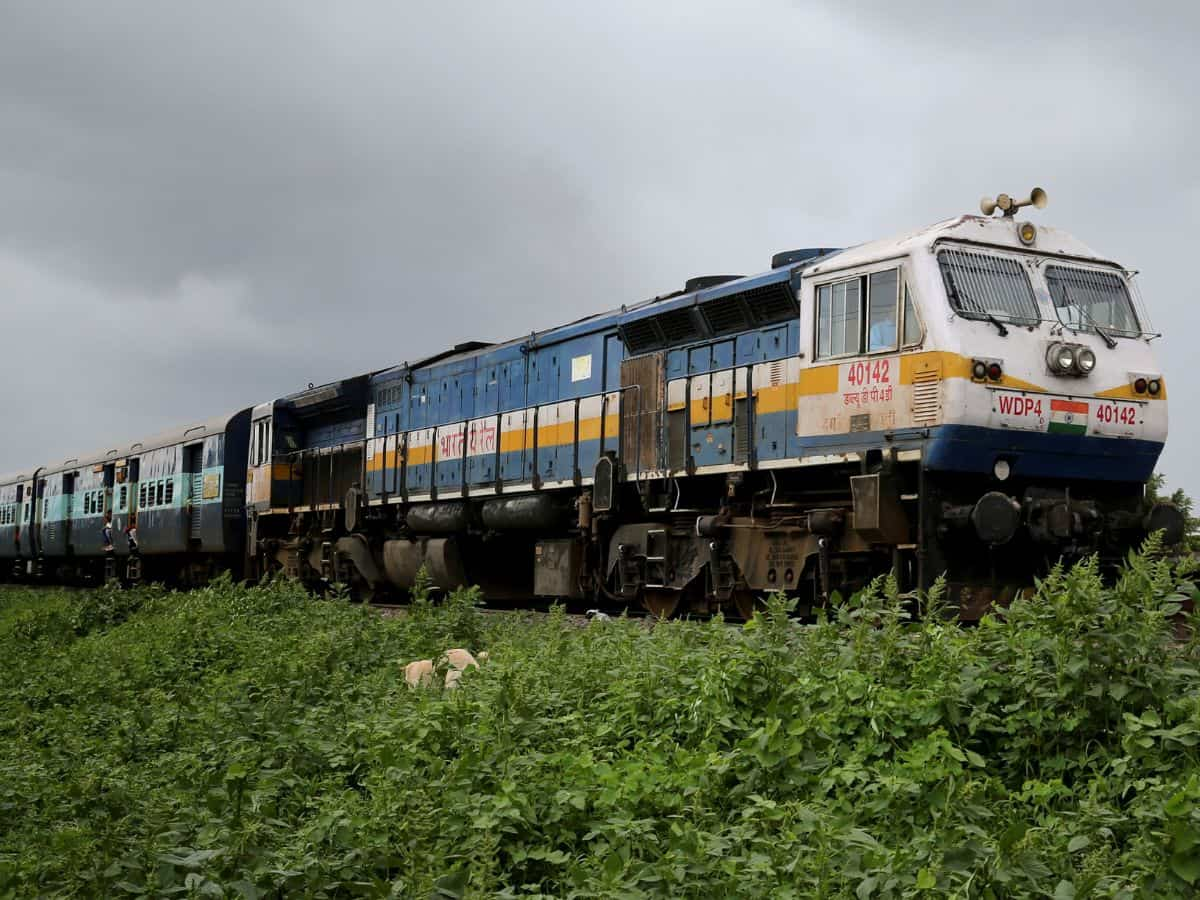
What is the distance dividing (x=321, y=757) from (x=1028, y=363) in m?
6.61

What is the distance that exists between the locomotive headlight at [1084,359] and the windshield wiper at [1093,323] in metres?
0.45

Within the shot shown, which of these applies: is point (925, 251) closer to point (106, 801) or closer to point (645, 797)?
point (645, 797)

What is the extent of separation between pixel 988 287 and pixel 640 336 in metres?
4.83

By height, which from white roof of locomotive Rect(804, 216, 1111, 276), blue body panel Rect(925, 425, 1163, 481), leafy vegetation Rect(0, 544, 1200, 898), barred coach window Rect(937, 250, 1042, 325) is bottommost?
leafy vegetation Rect(0, 544, 1200, 898)

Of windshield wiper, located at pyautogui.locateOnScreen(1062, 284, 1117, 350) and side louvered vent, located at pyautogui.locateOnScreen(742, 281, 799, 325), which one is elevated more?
side louvered vent, located at pyautogui.locateOnScreen(742, 281, 799, 325)

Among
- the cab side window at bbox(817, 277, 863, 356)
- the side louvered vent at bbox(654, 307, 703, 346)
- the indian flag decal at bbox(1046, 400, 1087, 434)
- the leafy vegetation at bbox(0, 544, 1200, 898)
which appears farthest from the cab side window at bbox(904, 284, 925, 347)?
the leafy vegetation at bbox(0, 544, 1200, 898)

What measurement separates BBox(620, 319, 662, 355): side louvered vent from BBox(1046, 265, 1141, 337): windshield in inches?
182

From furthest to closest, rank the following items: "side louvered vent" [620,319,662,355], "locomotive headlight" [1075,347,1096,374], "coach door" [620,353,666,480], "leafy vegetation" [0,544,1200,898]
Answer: "side louvered vent" [620,319,662,355]
"coach door" [620,353,666,480]
"locomotive headlight" [1075,347,1096,374]
"leafy vegetation" [0,544,1200,898]

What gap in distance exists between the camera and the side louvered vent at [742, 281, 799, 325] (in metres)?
12.1

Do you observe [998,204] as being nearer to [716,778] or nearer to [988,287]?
[988,287]

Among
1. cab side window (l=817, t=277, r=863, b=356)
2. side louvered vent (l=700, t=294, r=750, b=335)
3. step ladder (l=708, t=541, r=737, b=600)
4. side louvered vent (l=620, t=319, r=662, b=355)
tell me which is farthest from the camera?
side louvered vent (l=620, t=319, r=662, b=355)

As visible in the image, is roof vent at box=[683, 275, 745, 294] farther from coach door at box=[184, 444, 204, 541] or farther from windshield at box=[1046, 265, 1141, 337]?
coach door at box=[184, 444, 204, 541]

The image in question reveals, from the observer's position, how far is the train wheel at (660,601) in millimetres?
13625

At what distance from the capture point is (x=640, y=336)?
14.5 meters
